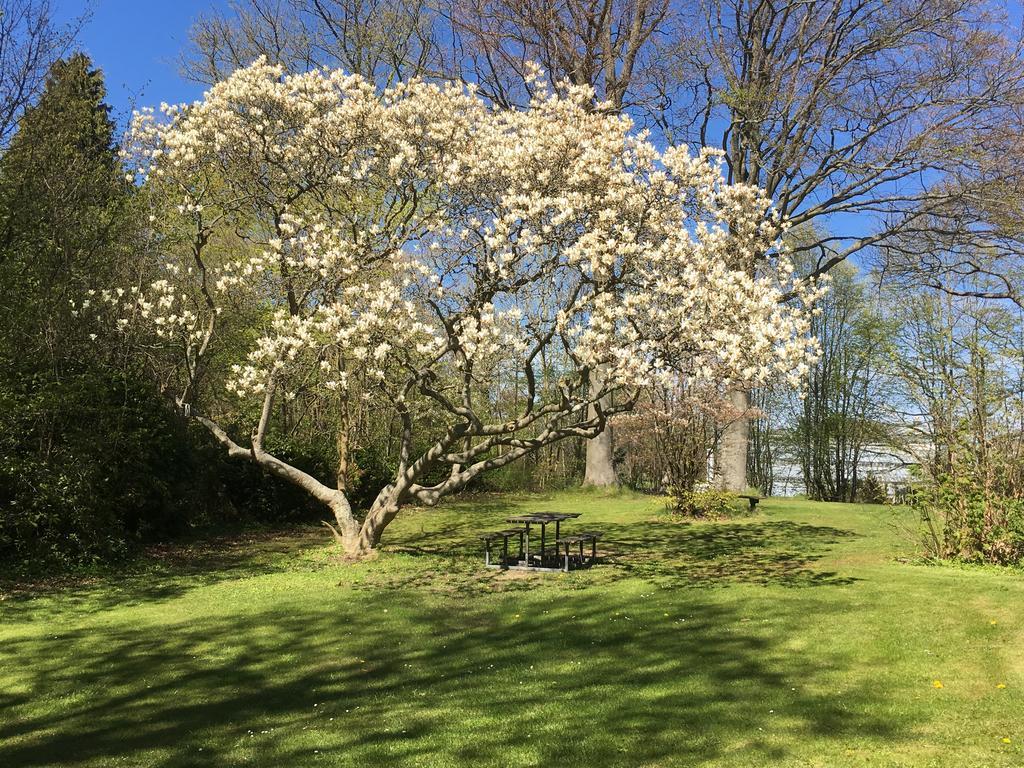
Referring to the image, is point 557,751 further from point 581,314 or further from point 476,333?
point 581,314

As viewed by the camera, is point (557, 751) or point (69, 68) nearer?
point (557, 751)

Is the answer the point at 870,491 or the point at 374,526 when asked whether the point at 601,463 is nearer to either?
the point at 870,491

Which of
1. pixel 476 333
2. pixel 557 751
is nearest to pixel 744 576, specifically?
pixel 476 333

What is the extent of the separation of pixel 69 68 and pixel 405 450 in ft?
28.6

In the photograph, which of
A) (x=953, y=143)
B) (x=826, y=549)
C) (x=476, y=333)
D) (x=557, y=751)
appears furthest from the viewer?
(x=953, y=143)

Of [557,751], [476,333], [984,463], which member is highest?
[476,333]

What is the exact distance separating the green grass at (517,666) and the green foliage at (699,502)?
17.6 feet

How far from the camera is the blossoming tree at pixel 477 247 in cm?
877

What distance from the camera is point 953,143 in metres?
18.0

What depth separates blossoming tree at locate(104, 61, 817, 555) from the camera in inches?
345

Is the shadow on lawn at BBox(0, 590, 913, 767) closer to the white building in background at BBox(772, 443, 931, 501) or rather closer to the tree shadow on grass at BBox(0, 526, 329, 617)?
the tree shadow on grass at BBox(0, 526, 329, 617)

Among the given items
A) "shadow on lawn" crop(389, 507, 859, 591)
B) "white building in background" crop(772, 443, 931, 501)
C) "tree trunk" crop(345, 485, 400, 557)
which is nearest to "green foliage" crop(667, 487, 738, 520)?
"shadow on lawn" crop(389, 507, 859, 591)

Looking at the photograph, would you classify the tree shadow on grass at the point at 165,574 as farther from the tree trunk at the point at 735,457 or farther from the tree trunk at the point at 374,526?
the tree trunk at the point at 735,457

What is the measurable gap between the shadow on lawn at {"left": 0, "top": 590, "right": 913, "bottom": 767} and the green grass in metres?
0.02
